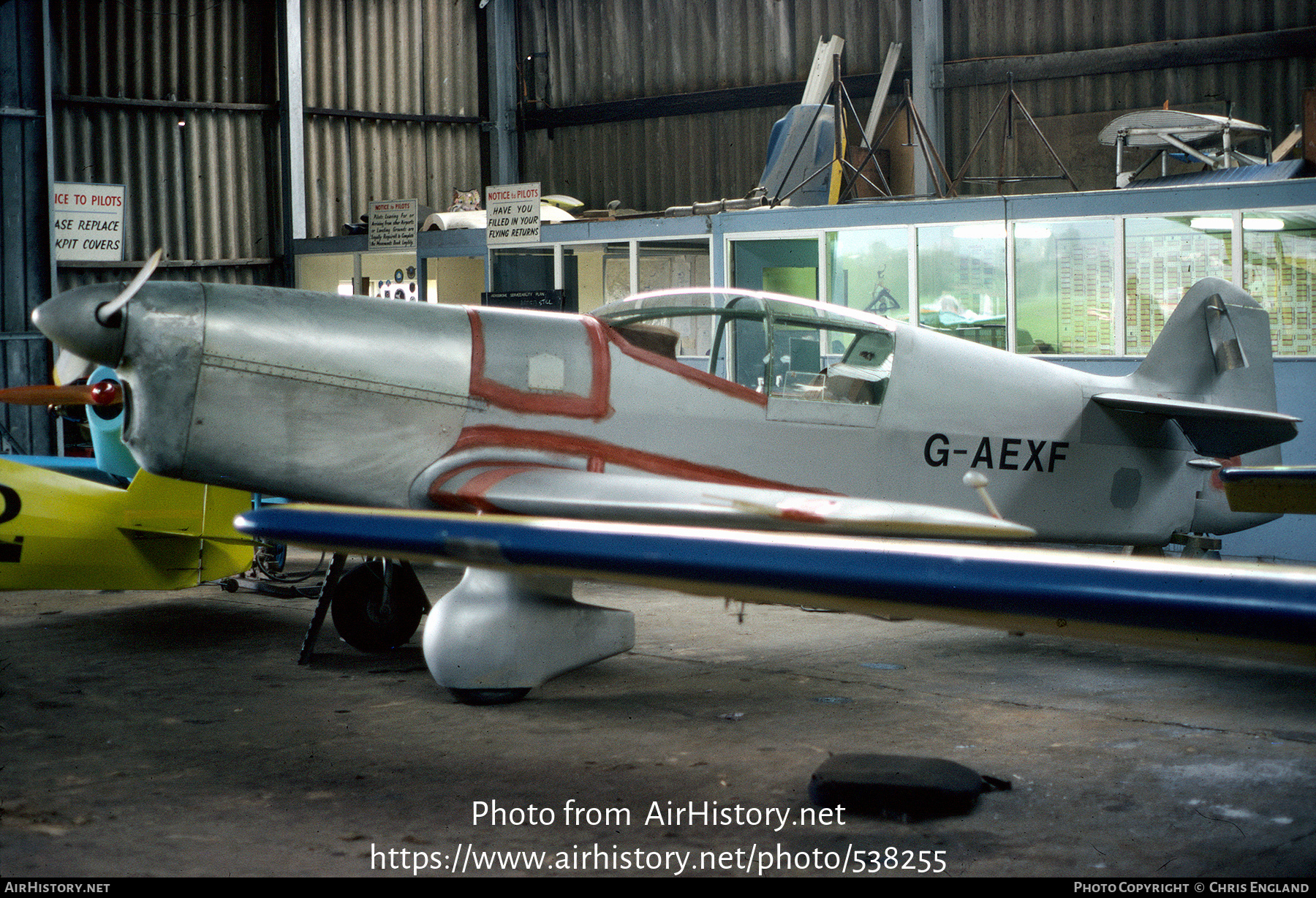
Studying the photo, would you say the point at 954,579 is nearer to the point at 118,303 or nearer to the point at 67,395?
the point at 118,303

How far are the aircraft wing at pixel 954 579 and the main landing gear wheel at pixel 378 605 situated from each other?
10.8ft

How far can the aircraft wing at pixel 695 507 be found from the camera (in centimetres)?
491

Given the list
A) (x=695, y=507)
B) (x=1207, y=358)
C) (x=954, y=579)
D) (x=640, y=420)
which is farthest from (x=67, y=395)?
(x=1207, y=358)

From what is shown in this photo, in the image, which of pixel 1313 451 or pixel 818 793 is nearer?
pixel 818 793

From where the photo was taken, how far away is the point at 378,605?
6590 millimetres

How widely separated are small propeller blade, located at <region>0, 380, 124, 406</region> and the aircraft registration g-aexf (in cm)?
131

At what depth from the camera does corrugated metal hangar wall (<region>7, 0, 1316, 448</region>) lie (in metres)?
13.2

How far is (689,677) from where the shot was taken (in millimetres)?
5867

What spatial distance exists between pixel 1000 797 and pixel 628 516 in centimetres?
183

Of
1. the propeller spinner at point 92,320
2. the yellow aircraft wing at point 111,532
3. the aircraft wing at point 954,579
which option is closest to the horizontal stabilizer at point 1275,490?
the aircraft wing at point 954,579

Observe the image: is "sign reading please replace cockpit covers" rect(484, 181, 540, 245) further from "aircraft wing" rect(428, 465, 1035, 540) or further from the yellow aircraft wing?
"aircraft wing" rect(428, 465, 1035, 540)

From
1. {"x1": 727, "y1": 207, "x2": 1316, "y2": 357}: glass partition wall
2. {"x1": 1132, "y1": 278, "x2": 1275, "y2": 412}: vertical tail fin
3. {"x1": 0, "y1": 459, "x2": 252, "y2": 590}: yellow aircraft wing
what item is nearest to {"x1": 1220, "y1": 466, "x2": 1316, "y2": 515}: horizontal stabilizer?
{"x1": 1132, "y1": 278, "x2": 1275, "y2": 412}: vertical tail fin

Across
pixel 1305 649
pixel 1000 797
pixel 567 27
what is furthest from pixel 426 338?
pixel 567 27
